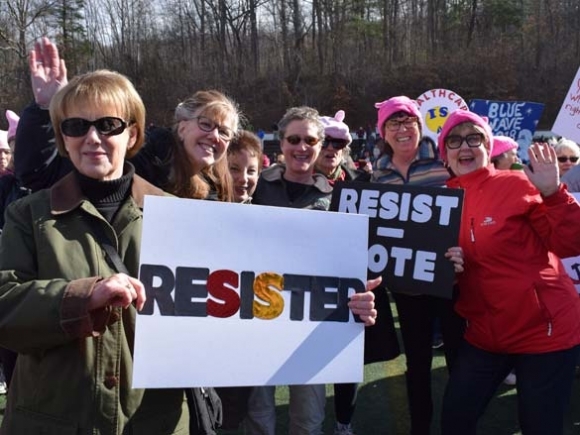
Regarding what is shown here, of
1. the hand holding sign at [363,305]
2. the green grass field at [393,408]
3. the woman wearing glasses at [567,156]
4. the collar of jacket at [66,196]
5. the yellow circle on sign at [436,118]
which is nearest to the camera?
the collar of jacket at [66,196]

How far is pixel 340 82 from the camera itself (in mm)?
33688

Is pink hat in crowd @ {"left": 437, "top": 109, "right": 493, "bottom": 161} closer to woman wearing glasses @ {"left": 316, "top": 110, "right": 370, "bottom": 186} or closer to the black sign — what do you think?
the black sign

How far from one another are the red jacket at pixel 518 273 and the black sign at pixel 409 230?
16cm

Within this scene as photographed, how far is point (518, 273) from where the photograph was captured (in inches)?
106

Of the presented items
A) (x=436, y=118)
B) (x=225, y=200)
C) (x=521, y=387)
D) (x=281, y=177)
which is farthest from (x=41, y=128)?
(x=436, y=118)

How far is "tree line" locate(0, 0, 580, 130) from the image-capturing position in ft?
107

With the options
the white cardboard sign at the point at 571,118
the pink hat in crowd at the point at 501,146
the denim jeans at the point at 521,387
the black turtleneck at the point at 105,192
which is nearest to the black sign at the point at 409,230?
the denim jeans at the point at 521,387

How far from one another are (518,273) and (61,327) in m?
2.08

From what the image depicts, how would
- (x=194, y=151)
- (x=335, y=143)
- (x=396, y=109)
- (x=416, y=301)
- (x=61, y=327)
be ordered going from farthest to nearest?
1. (x=335, y=143)
2. (x=396, y=109)
3. (x=416, y=301)
4. (x=194, y=151)
5. (x=61, y=327)

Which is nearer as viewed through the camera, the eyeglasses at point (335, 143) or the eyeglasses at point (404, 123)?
Answer: the eyeglasses at point (404, 123)

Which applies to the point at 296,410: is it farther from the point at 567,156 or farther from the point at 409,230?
the point at 567,156

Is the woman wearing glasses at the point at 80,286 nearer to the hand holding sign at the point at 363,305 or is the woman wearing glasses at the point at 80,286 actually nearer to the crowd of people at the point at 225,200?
the crowd of people at the point at 225,200

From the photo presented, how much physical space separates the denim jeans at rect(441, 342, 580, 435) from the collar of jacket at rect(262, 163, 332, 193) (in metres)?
1.20

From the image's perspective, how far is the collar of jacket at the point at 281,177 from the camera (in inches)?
131
